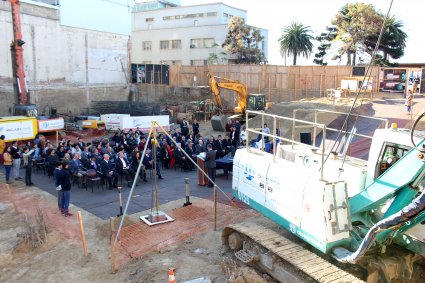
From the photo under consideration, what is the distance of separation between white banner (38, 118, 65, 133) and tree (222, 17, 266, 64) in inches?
1164

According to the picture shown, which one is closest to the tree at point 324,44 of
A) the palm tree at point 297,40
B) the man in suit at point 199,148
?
the palm tree at point 297,40

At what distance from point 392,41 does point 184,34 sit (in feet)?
98.3

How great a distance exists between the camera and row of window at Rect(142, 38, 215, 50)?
57.9 metres

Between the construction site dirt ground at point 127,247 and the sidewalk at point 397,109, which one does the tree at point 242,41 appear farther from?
the construction site dirt ground at point 127,247

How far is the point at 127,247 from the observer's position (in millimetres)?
10477

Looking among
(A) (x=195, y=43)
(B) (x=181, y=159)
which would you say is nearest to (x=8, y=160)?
Result: (B) (x=181, y=159)

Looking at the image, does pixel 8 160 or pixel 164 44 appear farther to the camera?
pixel 164 44

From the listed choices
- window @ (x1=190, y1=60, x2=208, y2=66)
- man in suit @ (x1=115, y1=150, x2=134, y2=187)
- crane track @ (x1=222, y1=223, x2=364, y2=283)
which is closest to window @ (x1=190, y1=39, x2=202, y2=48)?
window @ (x1=190, y1=60, x2=208, y2=66)

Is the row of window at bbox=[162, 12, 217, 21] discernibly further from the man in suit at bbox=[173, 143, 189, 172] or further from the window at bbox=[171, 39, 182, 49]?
the man in suit at bbox=[173, 143, 189, 172]

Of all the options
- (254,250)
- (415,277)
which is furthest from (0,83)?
(415,277)

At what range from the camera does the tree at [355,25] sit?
38344mm

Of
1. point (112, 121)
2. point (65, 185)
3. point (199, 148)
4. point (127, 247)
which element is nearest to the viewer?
point (127, 247)

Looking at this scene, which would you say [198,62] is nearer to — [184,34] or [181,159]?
[184,34]

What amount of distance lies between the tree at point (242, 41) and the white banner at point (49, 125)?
29578 millimetres
